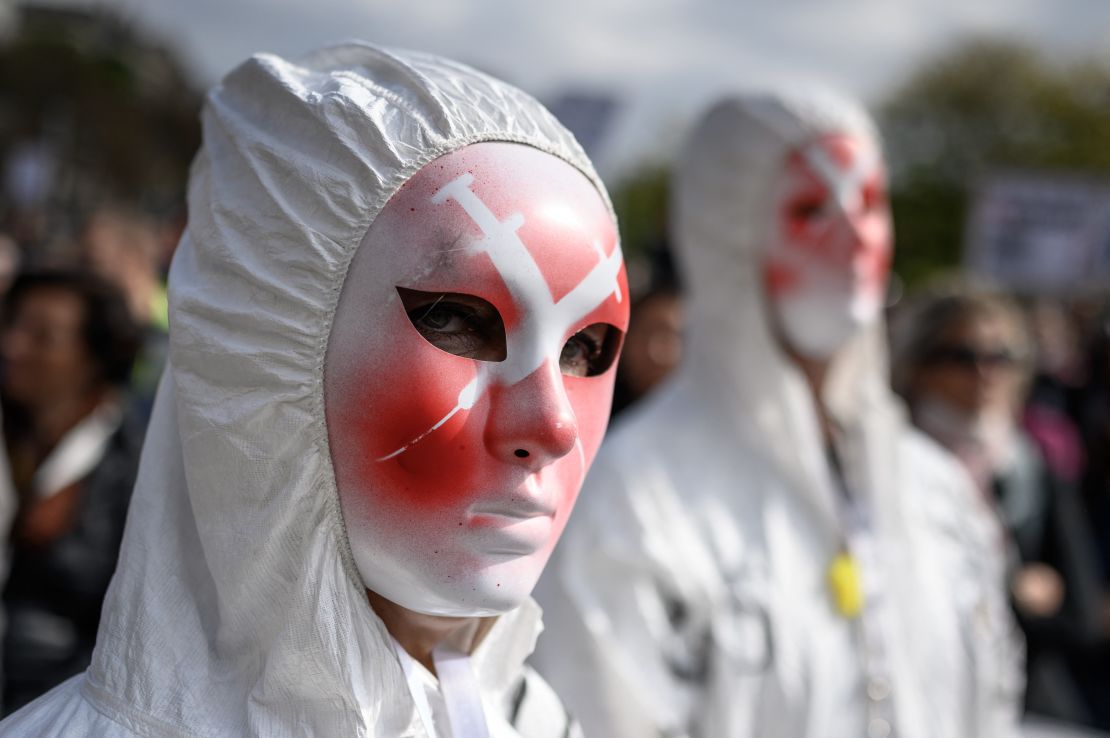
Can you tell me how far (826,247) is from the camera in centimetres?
271

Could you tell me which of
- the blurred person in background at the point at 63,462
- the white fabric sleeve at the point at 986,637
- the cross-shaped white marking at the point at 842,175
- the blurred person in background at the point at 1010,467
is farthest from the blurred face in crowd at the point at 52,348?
the blurred person in background at the point at 1010,467

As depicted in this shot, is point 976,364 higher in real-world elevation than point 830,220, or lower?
lower

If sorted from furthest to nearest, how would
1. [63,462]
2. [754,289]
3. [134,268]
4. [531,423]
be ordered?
[134,268] → [63,462] → [754,289] → [531,423]

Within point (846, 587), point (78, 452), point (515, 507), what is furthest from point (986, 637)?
point (78, 452)

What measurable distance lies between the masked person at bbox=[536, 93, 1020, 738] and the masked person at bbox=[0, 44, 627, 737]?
1063mm

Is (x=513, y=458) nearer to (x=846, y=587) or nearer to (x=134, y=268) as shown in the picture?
(x=846, y=587)

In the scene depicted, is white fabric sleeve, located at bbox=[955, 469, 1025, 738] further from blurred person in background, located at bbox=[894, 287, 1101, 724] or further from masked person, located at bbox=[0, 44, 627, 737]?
masked person, located at bbox=[0, 44, 627, 737]

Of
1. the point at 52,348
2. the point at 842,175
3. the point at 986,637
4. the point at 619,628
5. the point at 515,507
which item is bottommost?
the point at 986,637

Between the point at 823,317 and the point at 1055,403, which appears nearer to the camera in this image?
the point at 823,317

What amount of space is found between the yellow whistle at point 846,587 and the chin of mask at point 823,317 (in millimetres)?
513

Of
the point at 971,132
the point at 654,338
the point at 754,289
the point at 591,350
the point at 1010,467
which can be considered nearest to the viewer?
the point at 591,350

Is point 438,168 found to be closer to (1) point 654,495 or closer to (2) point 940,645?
(1) point 654,495

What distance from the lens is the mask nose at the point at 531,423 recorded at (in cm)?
133

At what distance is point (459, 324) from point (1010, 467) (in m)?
3.06
